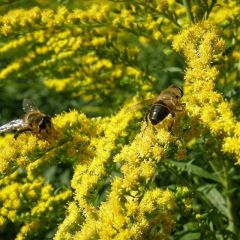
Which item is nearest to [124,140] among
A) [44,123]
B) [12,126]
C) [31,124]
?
[44,123]

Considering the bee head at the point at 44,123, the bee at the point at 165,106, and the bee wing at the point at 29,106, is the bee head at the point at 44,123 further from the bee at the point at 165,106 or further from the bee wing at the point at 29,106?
the bee at the point at 165,106

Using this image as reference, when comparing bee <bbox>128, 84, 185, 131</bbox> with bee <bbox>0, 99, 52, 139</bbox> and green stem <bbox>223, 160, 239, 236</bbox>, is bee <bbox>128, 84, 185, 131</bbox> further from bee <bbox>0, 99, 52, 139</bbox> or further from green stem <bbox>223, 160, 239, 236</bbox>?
green stem <bbox>223, 160, 239, 236</bbox>

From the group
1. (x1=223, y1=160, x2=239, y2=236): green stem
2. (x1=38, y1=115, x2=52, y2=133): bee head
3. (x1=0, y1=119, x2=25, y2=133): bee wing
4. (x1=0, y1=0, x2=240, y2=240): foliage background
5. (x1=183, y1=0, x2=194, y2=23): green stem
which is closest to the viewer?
(x1=0, y1=0, x2=240, y2=240): foliage background

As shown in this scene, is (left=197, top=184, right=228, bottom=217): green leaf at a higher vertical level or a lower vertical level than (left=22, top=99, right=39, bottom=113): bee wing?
lower

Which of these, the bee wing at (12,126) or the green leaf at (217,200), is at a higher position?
the bee wing at (12,126)

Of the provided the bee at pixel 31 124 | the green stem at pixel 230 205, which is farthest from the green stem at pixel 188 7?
the bee at pixel 31 124

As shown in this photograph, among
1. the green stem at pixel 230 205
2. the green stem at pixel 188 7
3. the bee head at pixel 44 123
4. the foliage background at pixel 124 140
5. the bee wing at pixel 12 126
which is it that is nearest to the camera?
the foliage background at pixel 124 140

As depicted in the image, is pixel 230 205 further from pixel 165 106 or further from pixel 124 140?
pixel 165 106

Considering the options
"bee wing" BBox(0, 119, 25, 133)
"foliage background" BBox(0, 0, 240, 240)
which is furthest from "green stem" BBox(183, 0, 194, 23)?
"bee wing" BBox(0, 119, 25, 133)

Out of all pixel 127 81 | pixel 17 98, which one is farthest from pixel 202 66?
pixel 17 98

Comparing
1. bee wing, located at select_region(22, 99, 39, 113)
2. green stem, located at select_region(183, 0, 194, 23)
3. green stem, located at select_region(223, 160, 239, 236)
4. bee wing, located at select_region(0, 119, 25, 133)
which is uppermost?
green stem, located at select_region(183, 0, 194, 23)
